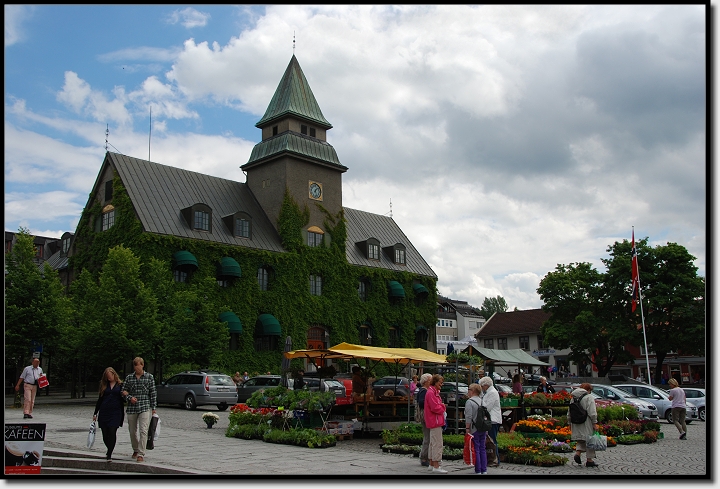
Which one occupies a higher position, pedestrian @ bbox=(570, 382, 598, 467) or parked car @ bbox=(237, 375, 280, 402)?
parked car @ bbox=(237, 375, 280, 402)

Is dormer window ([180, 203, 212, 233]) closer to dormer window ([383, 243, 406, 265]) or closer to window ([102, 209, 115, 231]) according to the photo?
window ([102, 209, 115, 231])

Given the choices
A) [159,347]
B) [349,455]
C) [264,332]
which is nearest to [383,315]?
[264,332]

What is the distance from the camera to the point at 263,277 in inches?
1939

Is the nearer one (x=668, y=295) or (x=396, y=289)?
(x=668, y=295)

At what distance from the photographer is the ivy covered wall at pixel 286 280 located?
146 ft

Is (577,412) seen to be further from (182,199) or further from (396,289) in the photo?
(396,289)

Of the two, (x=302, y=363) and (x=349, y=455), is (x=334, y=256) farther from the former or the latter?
(x=349, y=455)

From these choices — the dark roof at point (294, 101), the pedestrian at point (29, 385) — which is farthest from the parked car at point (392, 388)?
the dark roof at point (294, 101)

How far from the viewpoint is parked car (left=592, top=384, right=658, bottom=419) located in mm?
27406

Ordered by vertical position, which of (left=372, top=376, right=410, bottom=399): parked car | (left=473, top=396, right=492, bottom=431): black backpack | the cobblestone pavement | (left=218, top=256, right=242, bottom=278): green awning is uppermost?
(left=218, top=256, right=242, bottom=278): green awning

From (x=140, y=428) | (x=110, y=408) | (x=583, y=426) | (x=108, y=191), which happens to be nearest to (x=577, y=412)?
(x=583, y=426)

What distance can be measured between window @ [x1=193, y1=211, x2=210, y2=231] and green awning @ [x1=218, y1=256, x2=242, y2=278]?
2440 millimetres

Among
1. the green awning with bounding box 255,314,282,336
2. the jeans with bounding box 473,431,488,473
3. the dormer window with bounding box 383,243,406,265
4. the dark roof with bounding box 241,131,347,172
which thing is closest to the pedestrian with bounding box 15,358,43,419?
the jeans with bounding box 473,431,488,473

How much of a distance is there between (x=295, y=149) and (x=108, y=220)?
13.9 m
